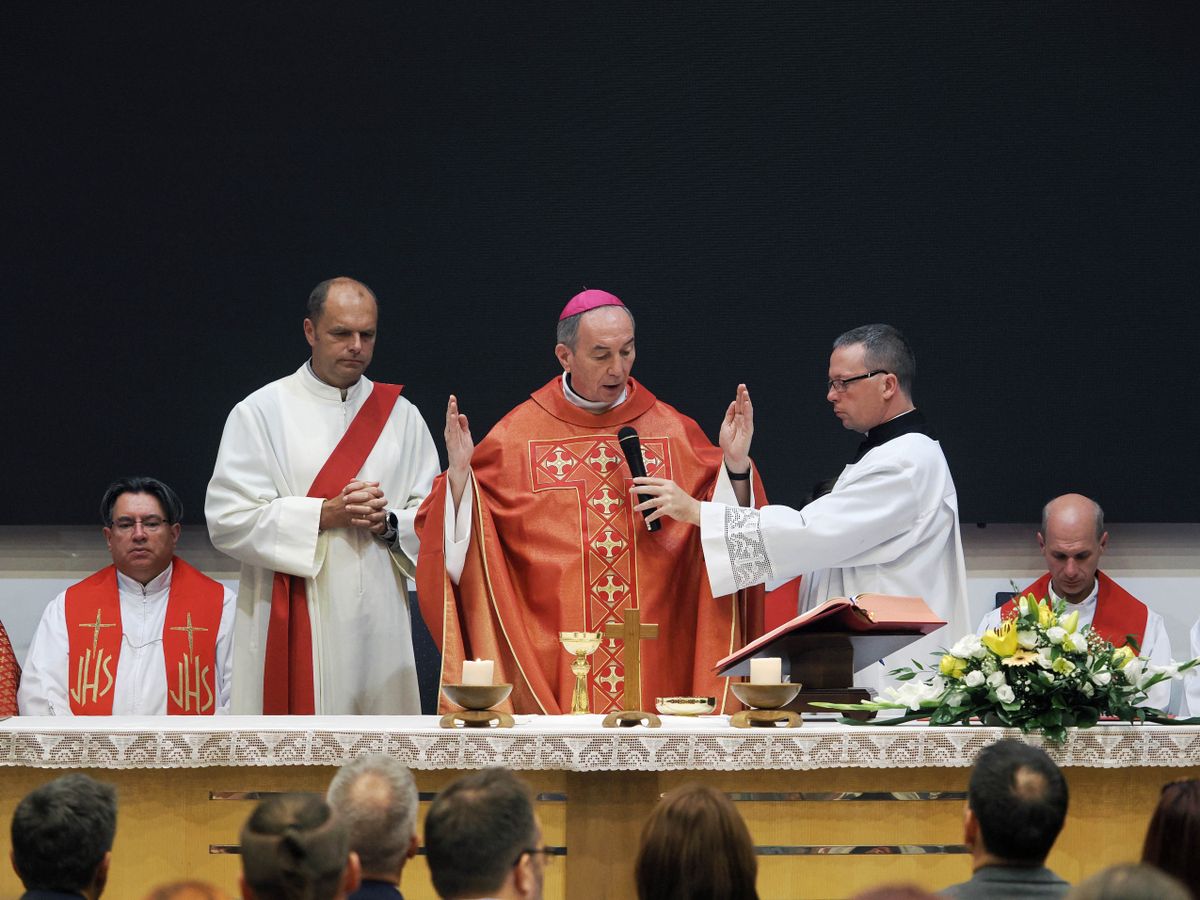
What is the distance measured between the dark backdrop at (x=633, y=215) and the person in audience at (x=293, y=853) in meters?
4.45

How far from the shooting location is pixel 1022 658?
12.3 feet

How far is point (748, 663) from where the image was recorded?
4238mm

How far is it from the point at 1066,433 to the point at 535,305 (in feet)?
7.59

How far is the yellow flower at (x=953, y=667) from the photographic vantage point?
3.83 meters

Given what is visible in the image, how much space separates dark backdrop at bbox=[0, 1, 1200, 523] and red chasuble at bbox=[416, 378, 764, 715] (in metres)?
1.67

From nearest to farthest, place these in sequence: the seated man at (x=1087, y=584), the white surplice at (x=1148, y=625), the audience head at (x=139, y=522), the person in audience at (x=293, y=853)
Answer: the person in audience at (x=293, y=853)
the audience head at (x=139, y=522)
the seated man at (x=1087, y=584)
the white surplice at (x=1148, y=625)

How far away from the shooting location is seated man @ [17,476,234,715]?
19.3 ft

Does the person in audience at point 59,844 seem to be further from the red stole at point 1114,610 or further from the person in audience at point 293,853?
the red stole at point 1114,610

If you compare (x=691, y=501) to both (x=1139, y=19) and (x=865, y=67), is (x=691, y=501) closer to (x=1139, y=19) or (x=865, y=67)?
(x=865, y=67)

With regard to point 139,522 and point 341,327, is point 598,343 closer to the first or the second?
point 341,327

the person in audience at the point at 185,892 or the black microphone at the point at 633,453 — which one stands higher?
the black microphone at the point at 633,453

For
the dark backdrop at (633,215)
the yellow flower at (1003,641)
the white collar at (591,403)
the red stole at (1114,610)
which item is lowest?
the yellow flower at (1003,641)

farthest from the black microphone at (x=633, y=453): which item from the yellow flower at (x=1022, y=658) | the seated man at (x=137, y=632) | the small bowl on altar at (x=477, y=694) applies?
the seated man at (x=137, y=632)

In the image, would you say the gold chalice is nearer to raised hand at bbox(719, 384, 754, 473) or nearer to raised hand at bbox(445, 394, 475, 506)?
raised hand at bbox(445, 394, 475, 506)
